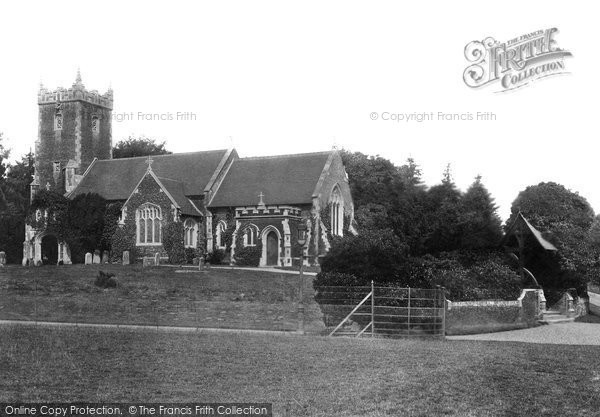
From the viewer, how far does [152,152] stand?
7288 centimetres

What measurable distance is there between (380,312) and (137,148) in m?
54.1

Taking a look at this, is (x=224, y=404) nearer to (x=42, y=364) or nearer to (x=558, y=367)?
(x=42, y=364)

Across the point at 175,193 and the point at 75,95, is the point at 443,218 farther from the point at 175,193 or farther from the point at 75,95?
the point at 75,95

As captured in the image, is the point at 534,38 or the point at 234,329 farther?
the point at 234,329

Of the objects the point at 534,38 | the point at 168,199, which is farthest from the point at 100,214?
the point at 534,38

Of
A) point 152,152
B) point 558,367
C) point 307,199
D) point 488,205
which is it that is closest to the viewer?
point 558,367

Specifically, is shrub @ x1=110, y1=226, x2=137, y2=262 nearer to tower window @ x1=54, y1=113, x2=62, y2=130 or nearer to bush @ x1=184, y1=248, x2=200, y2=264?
bush @ x1=184, y1=248, x2=200, y2=264

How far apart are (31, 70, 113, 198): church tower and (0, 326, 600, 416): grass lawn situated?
4113cm

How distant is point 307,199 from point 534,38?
2923 centimetres

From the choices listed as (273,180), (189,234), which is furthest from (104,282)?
(273,180)

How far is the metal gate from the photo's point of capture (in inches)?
875

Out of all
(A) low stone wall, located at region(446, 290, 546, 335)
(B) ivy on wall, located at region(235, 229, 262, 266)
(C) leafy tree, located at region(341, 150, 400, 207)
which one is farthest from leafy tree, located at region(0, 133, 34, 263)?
(A) low stone wall, located at region(446, 290, 546, 335)

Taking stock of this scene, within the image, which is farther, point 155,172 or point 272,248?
point 155,172

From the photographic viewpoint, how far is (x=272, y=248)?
152 feet
